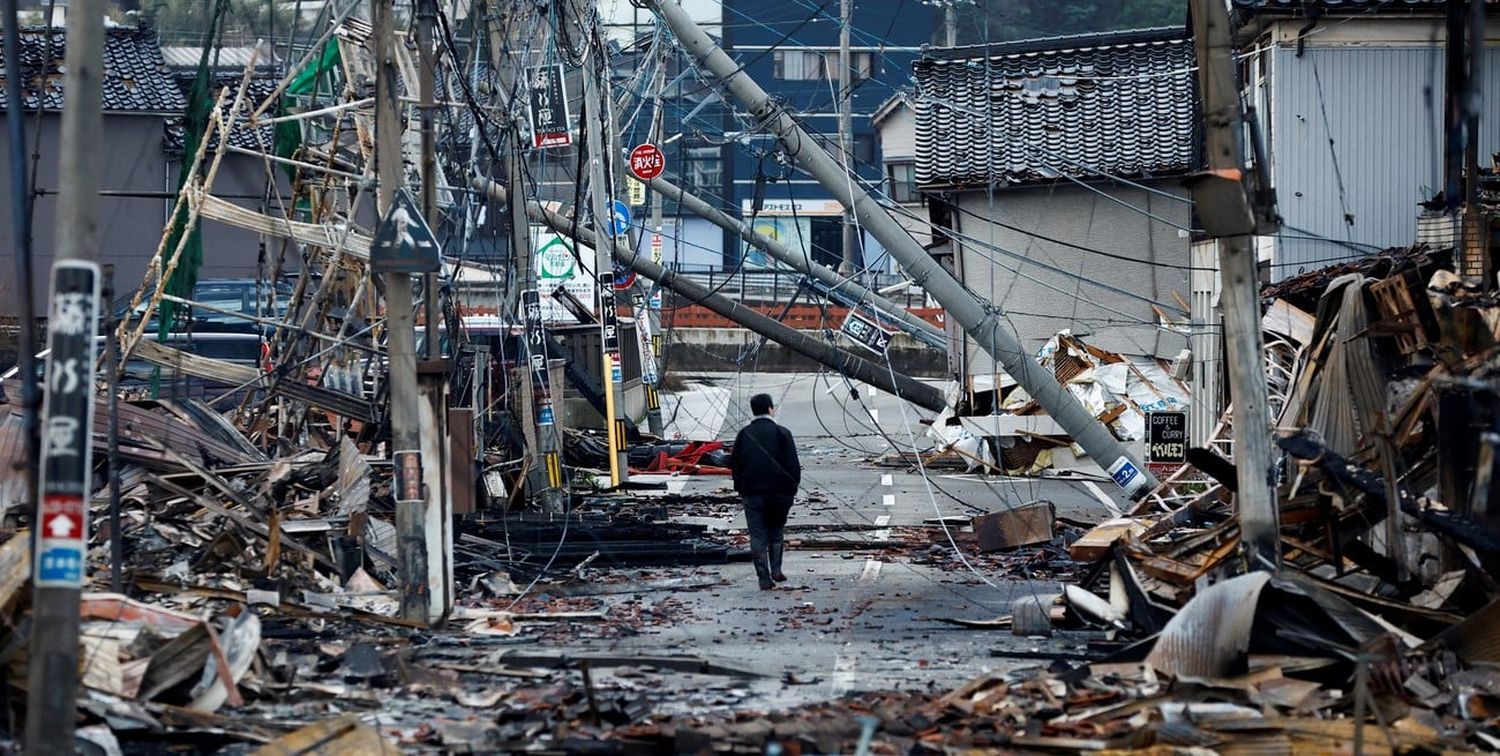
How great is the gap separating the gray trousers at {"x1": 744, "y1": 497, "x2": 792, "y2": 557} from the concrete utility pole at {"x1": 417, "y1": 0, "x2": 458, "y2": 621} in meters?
3.23

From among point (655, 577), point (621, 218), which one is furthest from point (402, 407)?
point (621, 218)

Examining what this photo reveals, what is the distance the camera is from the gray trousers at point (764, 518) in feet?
51.5

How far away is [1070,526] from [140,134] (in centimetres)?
2999

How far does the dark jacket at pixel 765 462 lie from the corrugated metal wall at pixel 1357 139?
8904mm

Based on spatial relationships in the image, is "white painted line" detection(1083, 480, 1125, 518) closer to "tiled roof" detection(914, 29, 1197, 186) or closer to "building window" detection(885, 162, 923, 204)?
"tiled roof" detection(914, 29, 1197, 186)

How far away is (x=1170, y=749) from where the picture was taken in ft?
27.0

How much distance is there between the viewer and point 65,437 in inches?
286

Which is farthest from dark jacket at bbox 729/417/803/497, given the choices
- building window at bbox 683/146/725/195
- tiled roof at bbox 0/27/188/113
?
building window at bbox 683/146/725/195

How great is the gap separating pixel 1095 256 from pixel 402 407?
73.7ft

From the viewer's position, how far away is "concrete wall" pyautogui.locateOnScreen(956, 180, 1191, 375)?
33.3 m

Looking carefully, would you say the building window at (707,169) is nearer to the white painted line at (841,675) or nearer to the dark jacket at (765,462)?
the dark jacket at (765,462)

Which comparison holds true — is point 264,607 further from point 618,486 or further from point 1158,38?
point 1158,38

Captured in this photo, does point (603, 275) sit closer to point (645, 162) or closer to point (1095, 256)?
point (645, 162)

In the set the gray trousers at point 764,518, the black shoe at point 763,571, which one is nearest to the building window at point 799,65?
the gray trousers at point 764,518
